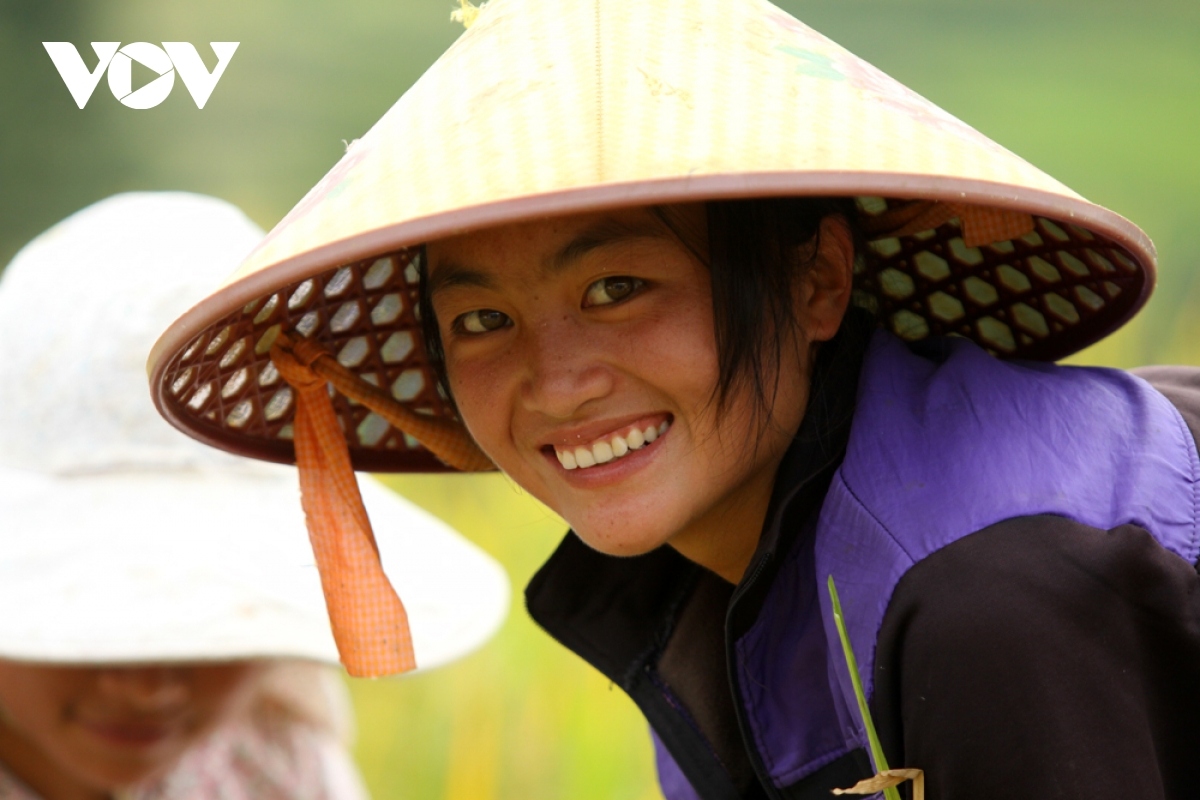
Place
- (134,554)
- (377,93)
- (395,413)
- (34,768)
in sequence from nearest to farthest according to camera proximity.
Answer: (395,413) → (134,554) → (34,768) → (377,93)

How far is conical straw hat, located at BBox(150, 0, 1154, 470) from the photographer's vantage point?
1034 millimetres

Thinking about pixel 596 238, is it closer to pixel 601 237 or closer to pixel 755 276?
pixel 601 237

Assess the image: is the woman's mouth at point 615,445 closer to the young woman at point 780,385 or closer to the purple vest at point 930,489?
the young woman at point 780,385

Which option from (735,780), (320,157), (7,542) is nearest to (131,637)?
(7,542)

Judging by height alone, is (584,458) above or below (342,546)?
above

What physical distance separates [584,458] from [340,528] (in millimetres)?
322

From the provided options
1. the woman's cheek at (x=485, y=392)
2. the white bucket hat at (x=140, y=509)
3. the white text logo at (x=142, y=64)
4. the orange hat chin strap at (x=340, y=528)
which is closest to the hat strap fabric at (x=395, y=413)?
the orange hat chin strap at (x=340, y=528)

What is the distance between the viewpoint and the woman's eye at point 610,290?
1332 millimetres

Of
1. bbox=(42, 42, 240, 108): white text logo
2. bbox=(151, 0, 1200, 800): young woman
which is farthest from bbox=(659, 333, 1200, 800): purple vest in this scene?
bbox=(42, 42, 240, 108): white text logo

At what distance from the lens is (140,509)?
1.83 m

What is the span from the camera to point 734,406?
138 cm

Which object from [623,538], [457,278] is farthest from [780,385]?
[457,278]

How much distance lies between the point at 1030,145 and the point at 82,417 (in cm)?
339

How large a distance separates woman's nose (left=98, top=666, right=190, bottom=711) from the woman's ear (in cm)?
99
